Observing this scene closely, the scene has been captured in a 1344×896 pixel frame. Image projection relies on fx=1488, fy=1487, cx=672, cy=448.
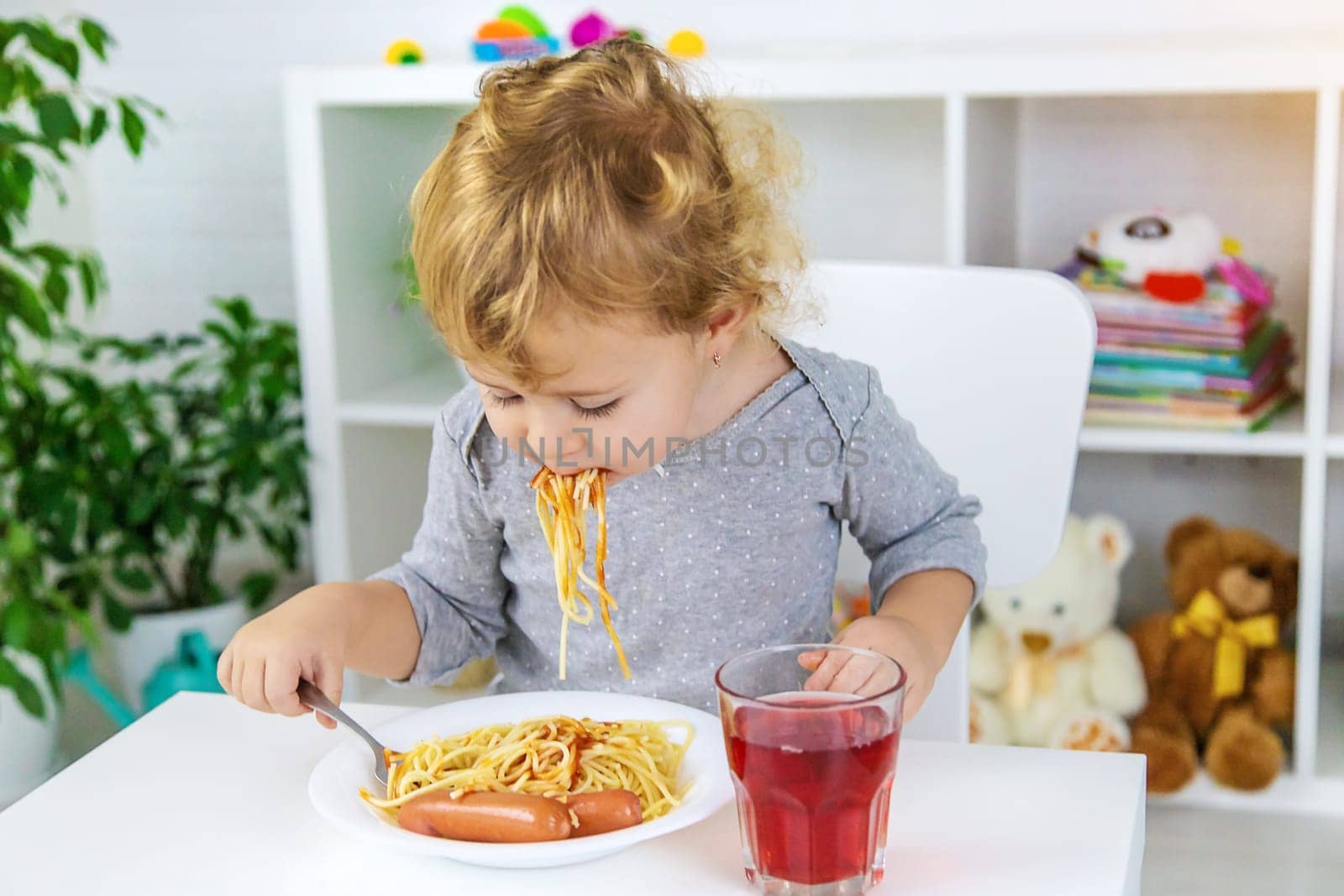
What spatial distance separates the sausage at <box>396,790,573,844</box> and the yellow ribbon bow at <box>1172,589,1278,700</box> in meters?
1.51

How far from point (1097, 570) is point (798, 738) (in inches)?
57.6

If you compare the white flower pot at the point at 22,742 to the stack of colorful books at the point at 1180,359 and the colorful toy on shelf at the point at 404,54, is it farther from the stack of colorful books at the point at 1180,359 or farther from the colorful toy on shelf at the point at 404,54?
the stack of colorful books at the point at 1180,359

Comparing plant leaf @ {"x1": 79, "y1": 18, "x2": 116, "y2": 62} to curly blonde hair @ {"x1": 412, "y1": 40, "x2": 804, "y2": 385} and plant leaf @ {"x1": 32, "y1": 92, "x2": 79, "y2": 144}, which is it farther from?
curly blonde hair @ {"x1": 412, "y1": 40, "x2": 804, "y2": 385}

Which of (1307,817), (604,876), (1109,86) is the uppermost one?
(1109,86)

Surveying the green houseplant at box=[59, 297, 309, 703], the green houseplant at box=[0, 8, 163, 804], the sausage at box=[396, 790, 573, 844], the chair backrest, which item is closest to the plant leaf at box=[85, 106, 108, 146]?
the green houseplant at box=[0, 8, 163, 804]

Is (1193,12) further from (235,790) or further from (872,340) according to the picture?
(235,790)

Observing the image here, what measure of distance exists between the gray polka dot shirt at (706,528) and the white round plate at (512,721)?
214mm

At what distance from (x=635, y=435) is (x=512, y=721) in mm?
190

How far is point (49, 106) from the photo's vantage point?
181 cm

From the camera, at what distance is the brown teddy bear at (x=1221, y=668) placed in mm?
1997

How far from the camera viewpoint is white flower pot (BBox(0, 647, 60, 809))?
79.4 inches

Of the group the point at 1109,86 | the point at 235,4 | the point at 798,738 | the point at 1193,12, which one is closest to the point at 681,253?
the point at 798,738

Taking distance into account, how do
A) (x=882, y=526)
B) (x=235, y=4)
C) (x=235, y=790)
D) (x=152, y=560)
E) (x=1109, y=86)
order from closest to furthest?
(x=235, y=790)
(x=882, y=526)
(x=1109, y=86)
(x=152, y=560)
(x=235, y=4)

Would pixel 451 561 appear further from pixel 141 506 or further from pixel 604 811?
pixel 141 506
